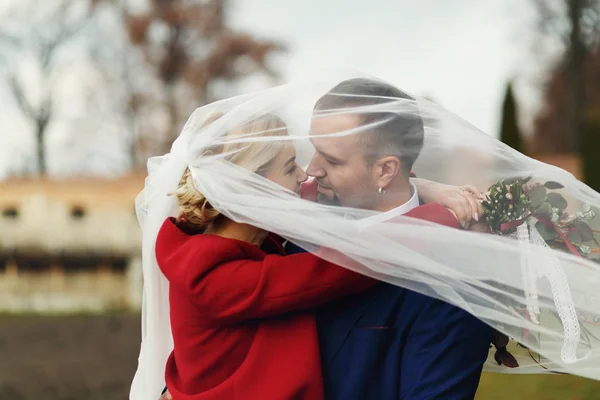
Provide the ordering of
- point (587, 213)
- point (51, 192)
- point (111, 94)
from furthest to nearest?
point (111, 94) < point (51, 192) < point (587, 213)

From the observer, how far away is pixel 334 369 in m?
2.27

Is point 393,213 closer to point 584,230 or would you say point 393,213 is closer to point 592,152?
point 584,230

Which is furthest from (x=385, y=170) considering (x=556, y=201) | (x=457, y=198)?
(x=556, y=201)

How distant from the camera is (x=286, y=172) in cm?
236

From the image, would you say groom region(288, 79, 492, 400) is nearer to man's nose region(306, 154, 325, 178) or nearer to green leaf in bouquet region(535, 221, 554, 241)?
man's nose region(306, 154, 325, 178)

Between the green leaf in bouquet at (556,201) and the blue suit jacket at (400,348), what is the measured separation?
1.37ft

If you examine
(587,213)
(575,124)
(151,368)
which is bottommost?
(575,124)

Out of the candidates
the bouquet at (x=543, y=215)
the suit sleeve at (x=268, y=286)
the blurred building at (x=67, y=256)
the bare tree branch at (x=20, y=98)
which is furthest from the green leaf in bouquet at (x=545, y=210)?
the bare tree branch at (x=20, y=98)

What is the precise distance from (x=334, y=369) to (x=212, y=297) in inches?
16.4

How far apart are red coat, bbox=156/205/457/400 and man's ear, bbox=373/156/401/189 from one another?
123mm

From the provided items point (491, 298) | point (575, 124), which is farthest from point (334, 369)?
point (575, 124)

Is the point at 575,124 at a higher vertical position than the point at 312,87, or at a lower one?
lower

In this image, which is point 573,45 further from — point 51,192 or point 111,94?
point 51,192

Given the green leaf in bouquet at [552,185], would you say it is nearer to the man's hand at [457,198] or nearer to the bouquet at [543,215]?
the bouquet at [543,215]
